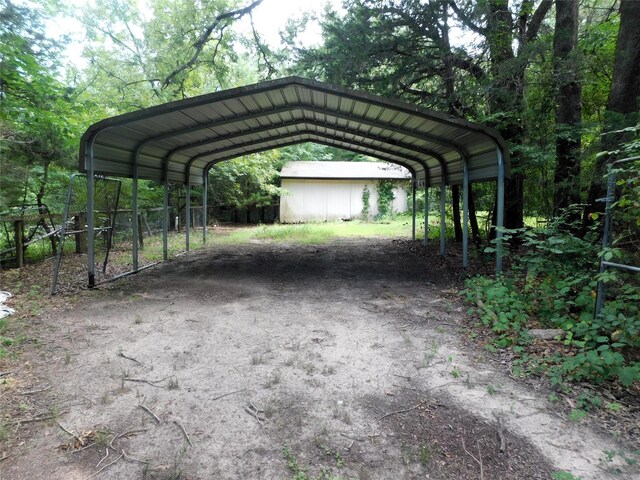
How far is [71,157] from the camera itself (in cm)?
852

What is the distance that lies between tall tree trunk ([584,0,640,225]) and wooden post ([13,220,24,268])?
10.0m

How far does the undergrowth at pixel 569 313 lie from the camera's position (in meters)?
3.08

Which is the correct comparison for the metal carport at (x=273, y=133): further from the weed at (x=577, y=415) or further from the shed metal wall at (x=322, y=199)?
the shed metal wall at (x=322, y=199)

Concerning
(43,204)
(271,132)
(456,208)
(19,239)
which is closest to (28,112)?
(43,204)

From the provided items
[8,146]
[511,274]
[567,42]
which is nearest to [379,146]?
[567,42]

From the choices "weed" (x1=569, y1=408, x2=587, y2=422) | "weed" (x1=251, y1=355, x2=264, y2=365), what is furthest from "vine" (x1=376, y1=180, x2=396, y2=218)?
"weed" (x1=569, y1=408, x2=587, y2=422)

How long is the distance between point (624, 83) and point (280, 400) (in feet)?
20.1

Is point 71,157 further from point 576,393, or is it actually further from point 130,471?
point 576,393

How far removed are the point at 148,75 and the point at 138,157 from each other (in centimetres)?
1241

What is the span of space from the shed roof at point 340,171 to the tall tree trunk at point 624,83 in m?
13.7

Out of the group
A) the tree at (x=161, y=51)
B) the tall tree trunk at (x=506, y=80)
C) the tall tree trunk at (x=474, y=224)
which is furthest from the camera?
the tree at (x=161, y=51)

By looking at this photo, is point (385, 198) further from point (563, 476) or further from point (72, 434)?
point (72, 434)

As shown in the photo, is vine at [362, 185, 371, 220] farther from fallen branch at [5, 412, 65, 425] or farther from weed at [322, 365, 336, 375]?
fallen branch at [5, 412, 65, 425]

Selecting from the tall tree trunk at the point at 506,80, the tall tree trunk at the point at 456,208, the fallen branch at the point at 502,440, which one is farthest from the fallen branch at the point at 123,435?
the tall tree trunk at the point at 456,208
